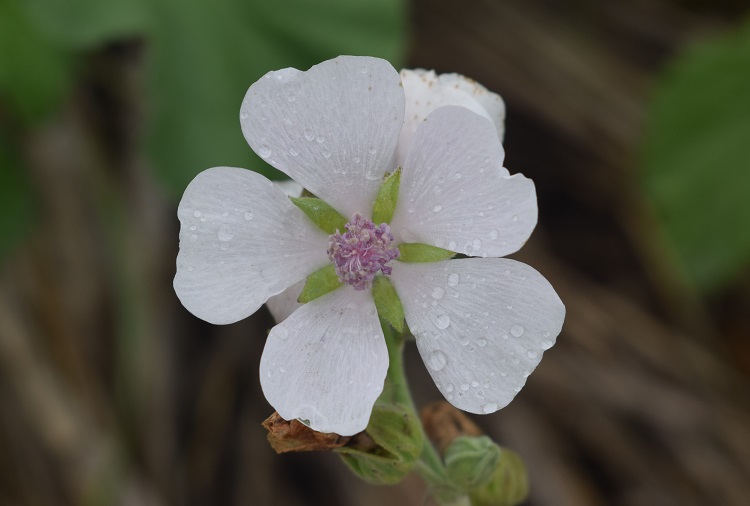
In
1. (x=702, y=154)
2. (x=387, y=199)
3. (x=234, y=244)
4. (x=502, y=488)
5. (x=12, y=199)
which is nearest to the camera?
(x=234, y=244)

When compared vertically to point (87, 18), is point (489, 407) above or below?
above

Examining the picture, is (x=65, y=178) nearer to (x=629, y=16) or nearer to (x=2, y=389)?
(x=2, y=389)

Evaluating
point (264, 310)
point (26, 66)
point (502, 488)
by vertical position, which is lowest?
point (264, 310)

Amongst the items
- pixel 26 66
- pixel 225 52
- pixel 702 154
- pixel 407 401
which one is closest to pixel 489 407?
pixel 407 401

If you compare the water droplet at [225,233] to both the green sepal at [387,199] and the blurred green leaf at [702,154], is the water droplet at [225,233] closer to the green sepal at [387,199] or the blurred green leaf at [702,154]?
the green sepal at [387,199]

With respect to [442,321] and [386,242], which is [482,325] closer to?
[442,321]

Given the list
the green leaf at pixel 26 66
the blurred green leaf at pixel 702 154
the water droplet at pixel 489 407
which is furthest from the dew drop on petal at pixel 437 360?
the blurred green leaf at pixel 702 154

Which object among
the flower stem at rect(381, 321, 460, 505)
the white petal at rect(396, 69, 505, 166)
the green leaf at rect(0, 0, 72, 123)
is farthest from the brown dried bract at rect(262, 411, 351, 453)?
the green leaf at rect(0, 0, 72, 123)
